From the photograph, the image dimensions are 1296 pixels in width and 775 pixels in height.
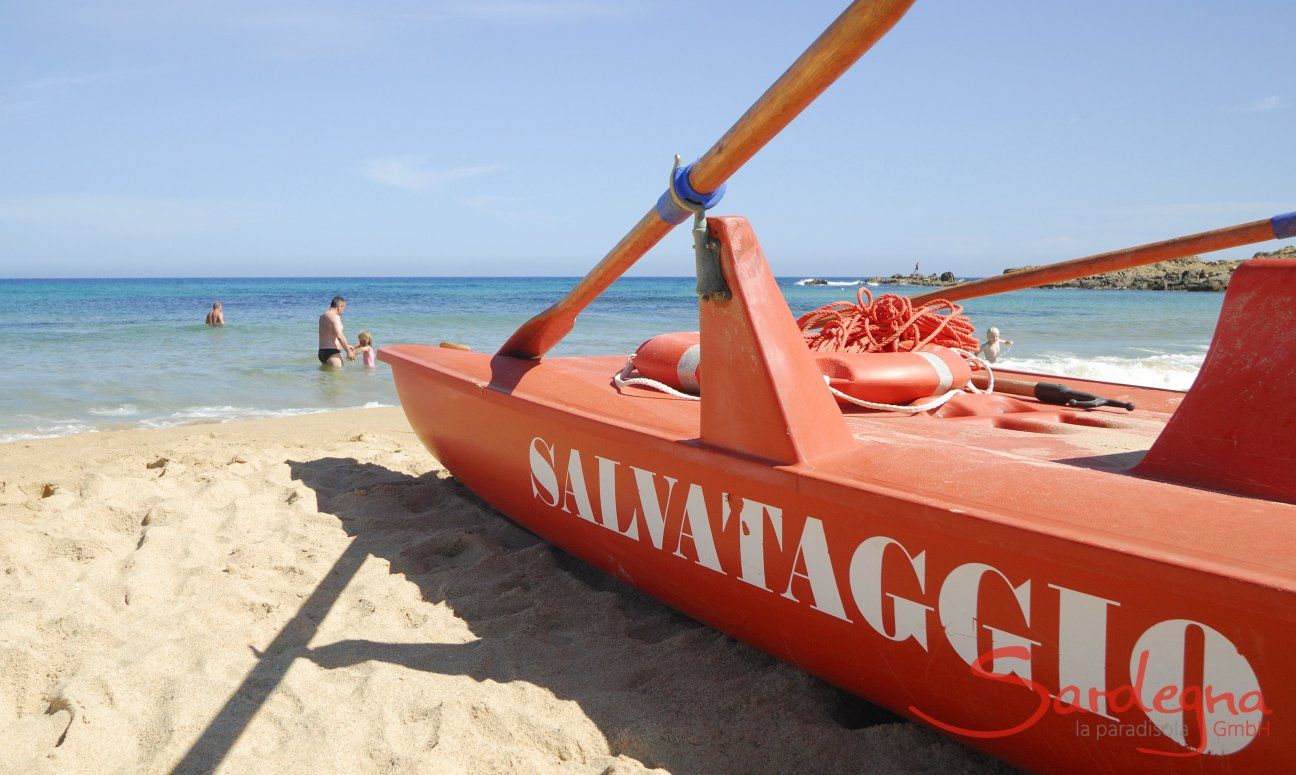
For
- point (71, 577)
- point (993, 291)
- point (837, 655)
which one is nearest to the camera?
point (837, 655)

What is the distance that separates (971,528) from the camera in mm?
1501

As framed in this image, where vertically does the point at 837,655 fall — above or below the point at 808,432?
below

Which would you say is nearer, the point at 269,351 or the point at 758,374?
the point at 758,374

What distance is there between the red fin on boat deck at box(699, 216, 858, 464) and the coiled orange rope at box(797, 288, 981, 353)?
0.96 meters

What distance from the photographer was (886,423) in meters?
2.43

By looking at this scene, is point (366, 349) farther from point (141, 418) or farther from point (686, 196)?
point (686, 196)

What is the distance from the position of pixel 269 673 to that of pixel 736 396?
1336 mm

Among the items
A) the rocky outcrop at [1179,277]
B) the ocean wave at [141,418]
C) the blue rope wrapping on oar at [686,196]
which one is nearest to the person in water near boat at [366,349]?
the ocean wave at [141,418]

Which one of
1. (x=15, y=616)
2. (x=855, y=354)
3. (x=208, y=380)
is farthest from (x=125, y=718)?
(x=208, y=380)

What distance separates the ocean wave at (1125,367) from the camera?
968 cm

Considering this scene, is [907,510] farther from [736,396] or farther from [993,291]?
[993,291]

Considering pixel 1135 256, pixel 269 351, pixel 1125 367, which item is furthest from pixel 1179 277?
pixel 1135 256

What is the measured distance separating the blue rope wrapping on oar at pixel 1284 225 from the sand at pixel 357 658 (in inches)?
77.3

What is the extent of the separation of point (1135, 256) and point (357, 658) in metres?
2.96
